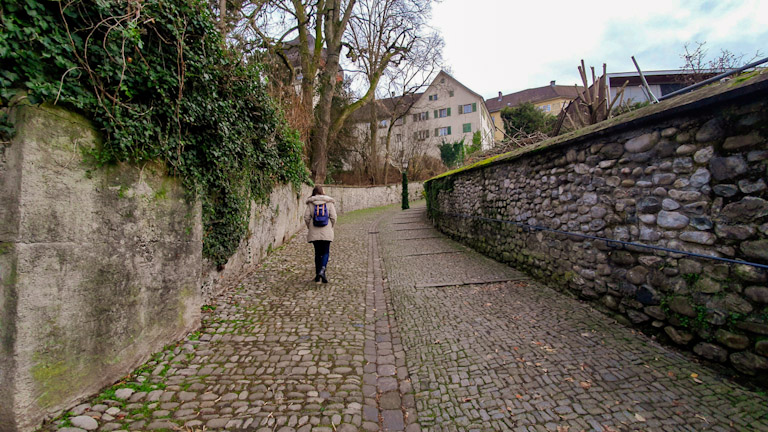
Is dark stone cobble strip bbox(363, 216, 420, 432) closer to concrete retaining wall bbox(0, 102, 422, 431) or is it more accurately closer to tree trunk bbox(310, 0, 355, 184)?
concrete retaining wall bbox(0, 102, 422, 431)

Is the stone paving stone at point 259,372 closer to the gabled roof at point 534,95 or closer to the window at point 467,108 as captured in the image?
the window at point 467,108

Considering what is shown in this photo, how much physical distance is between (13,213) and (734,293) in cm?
545

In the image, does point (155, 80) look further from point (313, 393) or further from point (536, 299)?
point (536, 299)

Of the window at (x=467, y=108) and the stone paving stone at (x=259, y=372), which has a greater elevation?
the window at (x=467, y=108)

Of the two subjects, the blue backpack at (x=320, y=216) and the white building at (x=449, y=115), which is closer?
the blue backpack at (x=320, y=216)

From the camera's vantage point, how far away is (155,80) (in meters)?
2.91

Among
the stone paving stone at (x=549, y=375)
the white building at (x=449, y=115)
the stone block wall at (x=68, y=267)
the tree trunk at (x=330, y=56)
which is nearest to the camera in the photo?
the stone block wall at (x=68, y=267)

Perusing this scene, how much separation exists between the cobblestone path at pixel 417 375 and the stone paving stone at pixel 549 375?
12 millimetres

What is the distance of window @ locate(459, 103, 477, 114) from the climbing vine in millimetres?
39342

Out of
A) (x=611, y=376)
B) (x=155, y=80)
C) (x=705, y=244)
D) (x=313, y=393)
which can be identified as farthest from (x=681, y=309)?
(x=155, y=80)

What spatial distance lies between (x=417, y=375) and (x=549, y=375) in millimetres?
1146

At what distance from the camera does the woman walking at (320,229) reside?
5590mm

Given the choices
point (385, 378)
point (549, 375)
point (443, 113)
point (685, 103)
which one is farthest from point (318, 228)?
point (443, 113)

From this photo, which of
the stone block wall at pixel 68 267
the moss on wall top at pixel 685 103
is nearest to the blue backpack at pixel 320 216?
the stone block wall at pixel 68 267
